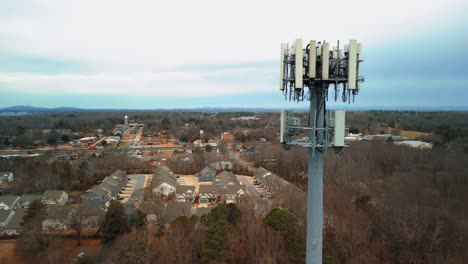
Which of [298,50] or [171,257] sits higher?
[298,50]

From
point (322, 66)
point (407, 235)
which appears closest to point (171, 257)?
point (407, 235)

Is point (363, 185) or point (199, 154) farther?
point (199, 154)

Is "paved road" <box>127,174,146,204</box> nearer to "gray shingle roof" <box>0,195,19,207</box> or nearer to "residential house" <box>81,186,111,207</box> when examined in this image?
"residential house" <box>81,186,111,207</box>

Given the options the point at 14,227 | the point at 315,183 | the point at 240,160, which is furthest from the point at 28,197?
the point at 315,183

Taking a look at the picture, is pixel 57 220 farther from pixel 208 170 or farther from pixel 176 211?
pixel 208 170

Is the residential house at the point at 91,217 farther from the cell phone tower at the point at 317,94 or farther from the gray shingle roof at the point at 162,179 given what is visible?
the cell phone tower at the point at 317,94

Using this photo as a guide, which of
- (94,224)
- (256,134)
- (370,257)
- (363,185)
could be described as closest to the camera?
(370,257)

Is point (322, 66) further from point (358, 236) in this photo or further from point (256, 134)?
point (256, 134)

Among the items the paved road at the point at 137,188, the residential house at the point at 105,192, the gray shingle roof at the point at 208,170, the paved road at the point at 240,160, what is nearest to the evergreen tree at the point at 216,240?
the paved road at the point at 137,188
